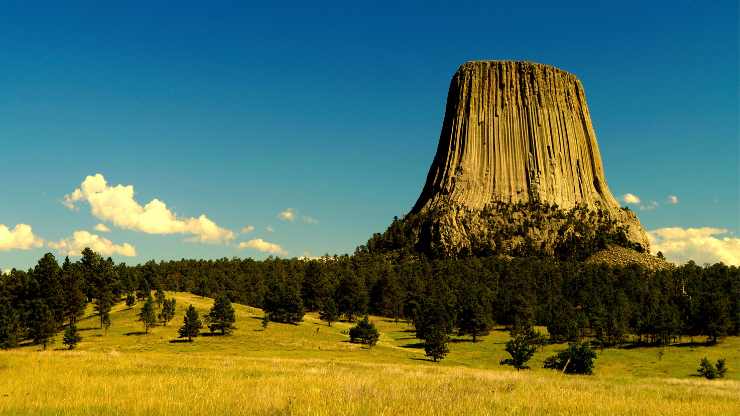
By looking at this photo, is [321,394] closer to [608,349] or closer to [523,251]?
[608,349]

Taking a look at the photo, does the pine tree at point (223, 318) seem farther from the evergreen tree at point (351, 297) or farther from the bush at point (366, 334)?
the evergreen tree at point (351, 297)

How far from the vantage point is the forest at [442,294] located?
95562mm

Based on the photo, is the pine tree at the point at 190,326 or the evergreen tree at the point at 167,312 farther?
Result: the evergreen tree at the point at 167,312

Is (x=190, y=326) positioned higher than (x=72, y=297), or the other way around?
(x=72, y=297)

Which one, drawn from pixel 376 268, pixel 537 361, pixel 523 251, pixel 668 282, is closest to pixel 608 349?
pixel 537 361

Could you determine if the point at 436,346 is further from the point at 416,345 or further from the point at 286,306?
the point at 286,306

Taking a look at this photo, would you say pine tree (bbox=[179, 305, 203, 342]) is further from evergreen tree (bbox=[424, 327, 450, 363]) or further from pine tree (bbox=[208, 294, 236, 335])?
evergreen tree (bbox=[424, 327, 450, 363])

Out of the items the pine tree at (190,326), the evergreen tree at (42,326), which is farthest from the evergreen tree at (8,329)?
the pine tree at (190,326)

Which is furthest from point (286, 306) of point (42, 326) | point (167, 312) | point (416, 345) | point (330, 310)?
point (42, 326)

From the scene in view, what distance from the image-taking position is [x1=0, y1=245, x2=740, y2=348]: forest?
95562 millimetres

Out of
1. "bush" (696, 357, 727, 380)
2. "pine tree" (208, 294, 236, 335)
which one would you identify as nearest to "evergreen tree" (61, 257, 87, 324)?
"pine tree" (208, 294, 236, 335)

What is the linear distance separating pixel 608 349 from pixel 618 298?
78.8 ft

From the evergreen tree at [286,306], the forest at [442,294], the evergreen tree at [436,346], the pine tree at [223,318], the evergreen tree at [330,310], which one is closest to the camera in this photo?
the evergreen tree at [436,346]

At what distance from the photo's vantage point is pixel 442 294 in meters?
125
